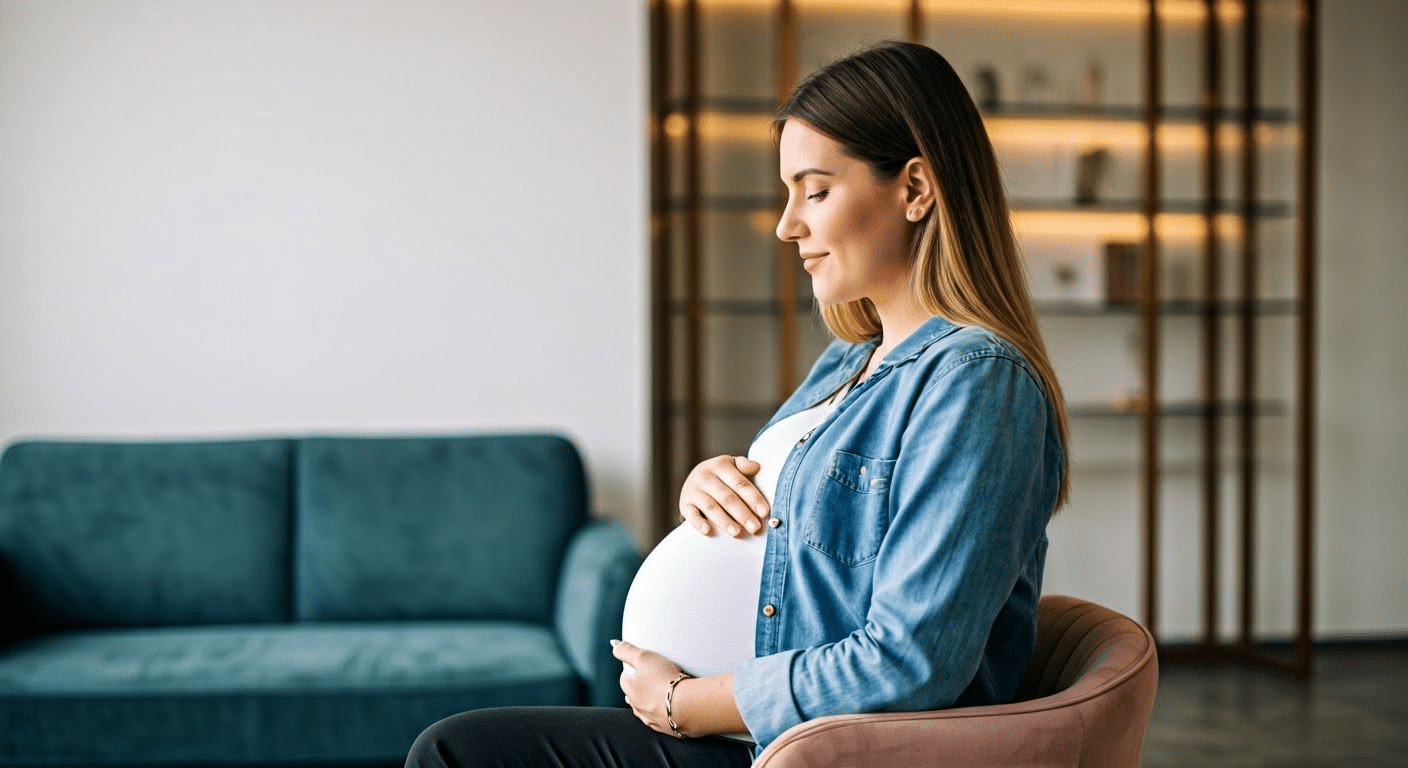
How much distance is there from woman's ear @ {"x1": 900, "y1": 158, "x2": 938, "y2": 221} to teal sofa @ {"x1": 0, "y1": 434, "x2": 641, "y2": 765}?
133 cm

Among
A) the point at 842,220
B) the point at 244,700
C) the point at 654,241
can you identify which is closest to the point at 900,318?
the point at 842,220

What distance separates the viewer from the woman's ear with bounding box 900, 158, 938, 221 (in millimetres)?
1305

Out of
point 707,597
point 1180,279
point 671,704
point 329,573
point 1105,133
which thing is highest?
point 1105,133

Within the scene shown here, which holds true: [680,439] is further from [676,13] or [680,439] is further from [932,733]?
[932,733]

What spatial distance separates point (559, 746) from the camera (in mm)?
1374

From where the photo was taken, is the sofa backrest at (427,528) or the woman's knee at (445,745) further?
the sofa backrest at (427,528)

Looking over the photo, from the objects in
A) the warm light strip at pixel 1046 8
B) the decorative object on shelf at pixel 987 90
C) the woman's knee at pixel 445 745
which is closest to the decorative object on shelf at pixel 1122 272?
the decorative object on shelf at pixel 987 90

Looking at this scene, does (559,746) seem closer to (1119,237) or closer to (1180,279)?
(1119,237)

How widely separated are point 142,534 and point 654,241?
5.85 feet

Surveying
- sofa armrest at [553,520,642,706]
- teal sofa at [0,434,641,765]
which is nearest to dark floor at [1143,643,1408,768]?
sofa armrest at [553,520,642,706]

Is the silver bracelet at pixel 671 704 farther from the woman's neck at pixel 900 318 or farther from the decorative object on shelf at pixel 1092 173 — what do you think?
the decorative object on shelf at pixel 1092 173

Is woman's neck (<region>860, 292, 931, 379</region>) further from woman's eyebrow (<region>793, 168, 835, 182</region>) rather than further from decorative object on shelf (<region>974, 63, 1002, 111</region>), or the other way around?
decorative object on shelf (<region>974, 63, 1002, 111</region>)

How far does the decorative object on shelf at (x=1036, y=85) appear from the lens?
424 cm

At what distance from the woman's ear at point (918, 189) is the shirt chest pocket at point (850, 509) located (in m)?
0.27
